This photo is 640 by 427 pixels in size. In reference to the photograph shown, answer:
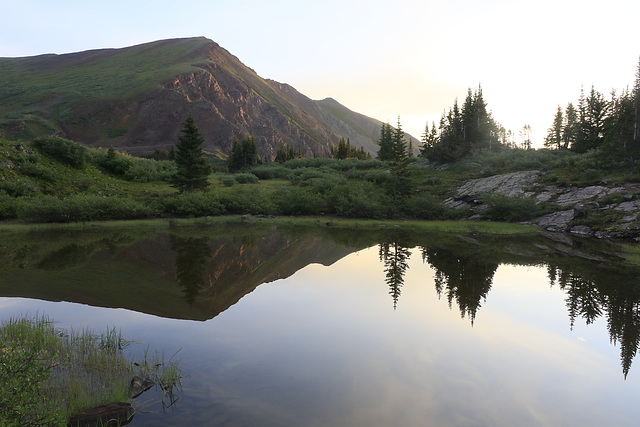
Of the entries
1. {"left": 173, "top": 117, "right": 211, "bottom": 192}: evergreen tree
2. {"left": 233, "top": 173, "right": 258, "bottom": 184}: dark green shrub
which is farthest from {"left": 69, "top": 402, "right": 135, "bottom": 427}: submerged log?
{"left": 233, "top": 173, "right": 258, "bottom": 184}: dark green shrub

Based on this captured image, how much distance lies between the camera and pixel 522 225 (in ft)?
108

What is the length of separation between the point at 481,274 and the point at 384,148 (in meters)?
75.1

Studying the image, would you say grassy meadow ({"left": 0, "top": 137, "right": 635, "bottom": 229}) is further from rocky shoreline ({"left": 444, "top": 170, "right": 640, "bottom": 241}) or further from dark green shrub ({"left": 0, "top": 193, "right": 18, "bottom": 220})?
rocky shoreline ({"left": 444, "top": 170, "right": 640, "bottom": 241})

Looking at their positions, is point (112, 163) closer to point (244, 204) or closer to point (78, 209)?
point (78, 209)

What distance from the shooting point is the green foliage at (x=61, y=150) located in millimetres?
39125

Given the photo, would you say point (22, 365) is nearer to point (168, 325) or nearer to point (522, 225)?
point (168, 325)

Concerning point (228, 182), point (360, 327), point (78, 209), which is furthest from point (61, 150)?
point (360, 327)

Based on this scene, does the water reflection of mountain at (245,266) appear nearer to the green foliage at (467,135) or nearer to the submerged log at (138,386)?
the submerged log at (138,386)

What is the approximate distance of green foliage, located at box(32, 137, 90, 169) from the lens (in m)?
39.1

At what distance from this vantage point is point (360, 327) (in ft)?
33.4

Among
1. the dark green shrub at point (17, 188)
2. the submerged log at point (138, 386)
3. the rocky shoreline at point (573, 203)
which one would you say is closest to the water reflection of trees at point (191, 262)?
the submerged log at point (138, 386)

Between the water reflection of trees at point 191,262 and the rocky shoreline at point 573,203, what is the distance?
2860cm

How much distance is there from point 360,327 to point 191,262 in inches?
424

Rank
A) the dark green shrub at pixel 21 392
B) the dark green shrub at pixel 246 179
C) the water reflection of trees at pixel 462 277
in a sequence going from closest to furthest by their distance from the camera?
the dark green shrub at pixel 21 392
the water reflection of trees at pixel 462 277
the dark green shrub at pixel 246 179
